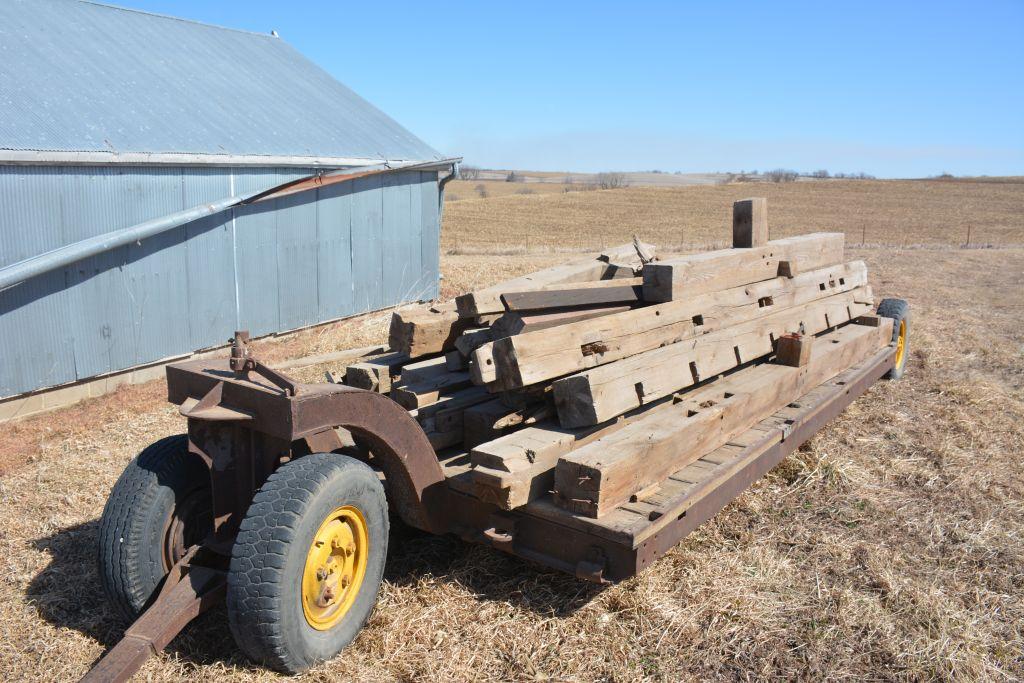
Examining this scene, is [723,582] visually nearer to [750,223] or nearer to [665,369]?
[665,369]

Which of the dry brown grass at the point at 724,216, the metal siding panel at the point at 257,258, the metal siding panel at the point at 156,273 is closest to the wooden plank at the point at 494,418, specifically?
the metal siding panel at the point at 156,273

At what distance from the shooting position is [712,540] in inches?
185

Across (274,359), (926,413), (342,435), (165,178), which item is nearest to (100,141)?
(165,178)

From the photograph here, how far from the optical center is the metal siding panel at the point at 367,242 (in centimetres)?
1213

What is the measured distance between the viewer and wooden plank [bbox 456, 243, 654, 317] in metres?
4.61

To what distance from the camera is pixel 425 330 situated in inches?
199

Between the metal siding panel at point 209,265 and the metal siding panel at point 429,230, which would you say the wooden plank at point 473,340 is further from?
the metal siding panel at point 429,230

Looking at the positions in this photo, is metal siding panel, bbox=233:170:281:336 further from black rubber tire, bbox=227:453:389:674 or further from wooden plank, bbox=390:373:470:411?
black rubber tire, bbox=227:453:389:674

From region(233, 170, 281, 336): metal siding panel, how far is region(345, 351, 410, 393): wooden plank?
5813 mm

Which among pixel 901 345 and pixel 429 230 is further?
pixel 429 230

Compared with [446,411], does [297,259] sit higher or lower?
higher

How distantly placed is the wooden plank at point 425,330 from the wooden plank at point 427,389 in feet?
0.85

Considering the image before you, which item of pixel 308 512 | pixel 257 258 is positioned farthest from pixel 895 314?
pixel 257 258

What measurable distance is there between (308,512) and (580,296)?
225cm
